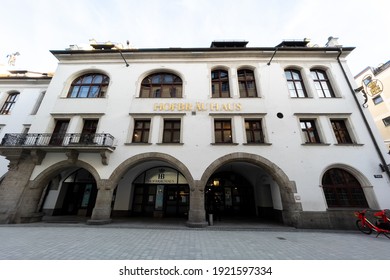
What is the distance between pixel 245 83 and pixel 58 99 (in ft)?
49.3

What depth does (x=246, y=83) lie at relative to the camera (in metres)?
12.5

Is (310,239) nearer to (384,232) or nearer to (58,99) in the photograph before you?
(384,232)

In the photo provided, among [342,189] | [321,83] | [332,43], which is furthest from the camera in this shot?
[332,43]

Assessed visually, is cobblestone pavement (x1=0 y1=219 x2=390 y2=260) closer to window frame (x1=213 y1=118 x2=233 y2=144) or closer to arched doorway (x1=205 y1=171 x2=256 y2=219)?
window frame (x1=213 y1=118 x2=233 y2=144)

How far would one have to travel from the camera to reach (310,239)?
6.78 metres

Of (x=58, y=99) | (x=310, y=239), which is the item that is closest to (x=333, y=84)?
(x=310, y=239)

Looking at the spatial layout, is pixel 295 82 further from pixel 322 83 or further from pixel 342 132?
pixel 342 132

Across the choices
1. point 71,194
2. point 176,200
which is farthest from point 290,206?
point 71,194

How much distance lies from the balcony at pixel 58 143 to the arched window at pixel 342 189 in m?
14.1

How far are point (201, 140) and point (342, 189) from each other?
938cm

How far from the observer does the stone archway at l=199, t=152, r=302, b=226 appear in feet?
29.6

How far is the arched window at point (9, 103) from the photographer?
1481 cm
